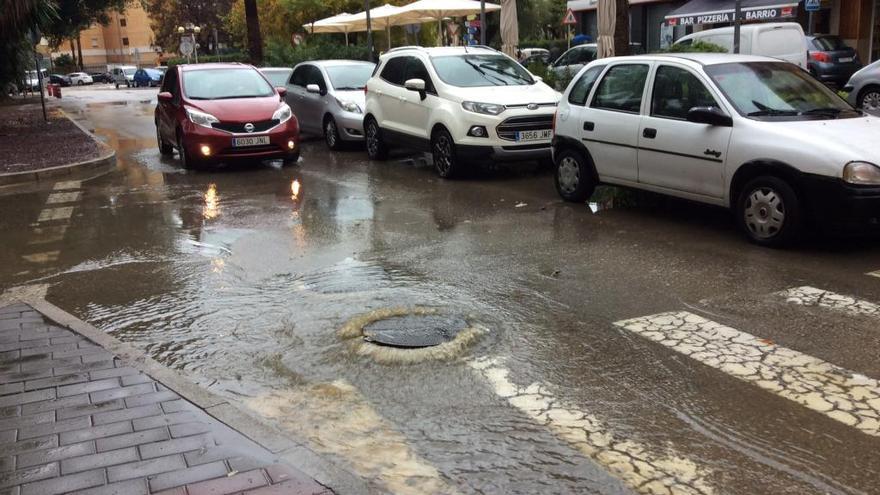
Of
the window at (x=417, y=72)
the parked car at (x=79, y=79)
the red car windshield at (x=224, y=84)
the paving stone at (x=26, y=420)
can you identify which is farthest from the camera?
the parked car at (x=79, y=79)

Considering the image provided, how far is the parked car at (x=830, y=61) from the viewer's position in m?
22.1

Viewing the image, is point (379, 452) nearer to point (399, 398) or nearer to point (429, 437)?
point (429, 437)

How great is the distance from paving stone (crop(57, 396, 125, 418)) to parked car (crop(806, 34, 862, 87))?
869 inches

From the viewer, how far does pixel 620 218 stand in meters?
8.82

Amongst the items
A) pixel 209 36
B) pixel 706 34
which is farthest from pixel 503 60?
pixel 209 36

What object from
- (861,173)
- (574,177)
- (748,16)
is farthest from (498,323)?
(748,16)

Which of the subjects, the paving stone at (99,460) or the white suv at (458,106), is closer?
the paving stone at (99,460)

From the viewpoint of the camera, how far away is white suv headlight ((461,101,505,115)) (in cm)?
1110

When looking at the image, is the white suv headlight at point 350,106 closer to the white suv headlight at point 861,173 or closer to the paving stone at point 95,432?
the white suv headlight at point 861,173

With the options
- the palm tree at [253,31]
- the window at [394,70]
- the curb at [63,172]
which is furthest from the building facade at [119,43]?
the window at [394,70]

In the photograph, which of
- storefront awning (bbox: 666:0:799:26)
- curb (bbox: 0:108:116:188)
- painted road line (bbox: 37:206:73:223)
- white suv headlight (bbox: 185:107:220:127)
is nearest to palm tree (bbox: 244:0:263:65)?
curb (bbox: 0:108:116:188)

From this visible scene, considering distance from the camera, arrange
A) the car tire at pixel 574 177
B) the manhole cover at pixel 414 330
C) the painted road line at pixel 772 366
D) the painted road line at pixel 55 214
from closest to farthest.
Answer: the painted road line at pixel 772 366
the manhole cover at pixel 414 330
the car tire at pixel 574 177
the painted road line at pixel 55 214

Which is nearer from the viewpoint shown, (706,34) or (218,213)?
(218,213)

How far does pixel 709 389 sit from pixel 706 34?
1651 cm
